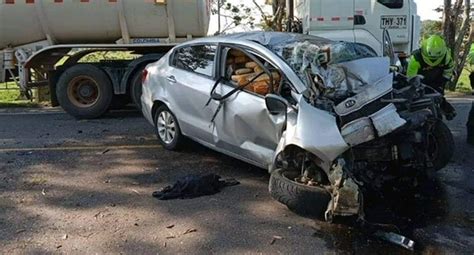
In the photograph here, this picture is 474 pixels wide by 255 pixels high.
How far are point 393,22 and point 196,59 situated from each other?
6.53 m

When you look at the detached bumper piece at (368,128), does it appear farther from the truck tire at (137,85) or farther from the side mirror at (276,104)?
the truck tire at (137,85)

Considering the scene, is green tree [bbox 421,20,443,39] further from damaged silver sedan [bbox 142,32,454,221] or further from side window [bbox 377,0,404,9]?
damaged silver sedan [bbox 142,32,454,221]

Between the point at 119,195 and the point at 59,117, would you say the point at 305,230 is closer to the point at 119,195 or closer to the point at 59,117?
the point at 119,195

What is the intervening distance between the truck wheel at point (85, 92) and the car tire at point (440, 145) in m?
6.55

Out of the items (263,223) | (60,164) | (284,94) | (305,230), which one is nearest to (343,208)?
(305,230)

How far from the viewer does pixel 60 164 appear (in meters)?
6.80

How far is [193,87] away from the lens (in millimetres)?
6453

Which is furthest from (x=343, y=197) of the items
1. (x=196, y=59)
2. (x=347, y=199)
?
(x=196, y=59)

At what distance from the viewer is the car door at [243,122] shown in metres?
5.36

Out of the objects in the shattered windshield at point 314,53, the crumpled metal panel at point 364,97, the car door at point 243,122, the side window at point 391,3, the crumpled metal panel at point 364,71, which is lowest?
the car door at point 243,122

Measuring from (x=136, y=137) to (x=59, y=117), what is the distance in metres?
3.01

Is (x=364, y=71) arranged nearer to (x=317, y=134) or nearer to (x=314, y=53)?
(x=314, y=53)

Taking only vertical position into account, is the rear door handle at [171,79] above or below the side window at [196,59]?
below

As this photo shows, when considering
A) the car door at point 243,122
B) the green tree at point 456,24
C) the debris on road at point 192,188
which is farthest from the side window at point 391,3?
the debris on road at point 192,188
